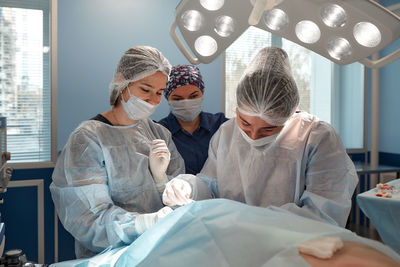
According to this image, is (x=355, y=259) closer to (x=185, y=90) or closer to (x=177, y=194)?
(x=177, y=194)

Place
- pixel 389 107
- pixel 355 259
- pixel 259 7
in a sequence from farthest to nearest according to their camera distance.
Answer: pixel 389 107
pixel 259 7
pixel 355 259

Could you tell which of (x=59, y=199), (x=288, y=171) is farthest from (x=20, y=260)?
(x=288, y=171)

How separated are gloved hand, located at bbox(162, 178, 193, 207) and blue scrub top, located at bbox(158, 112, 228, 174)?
1.91 ft

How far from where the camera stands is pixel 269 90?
1284mm

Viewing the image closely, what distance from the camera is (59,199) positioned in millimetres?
1467

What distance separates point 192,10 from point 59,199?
96 cm

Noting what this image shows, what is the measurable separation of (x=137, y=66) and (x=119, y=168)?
456mm

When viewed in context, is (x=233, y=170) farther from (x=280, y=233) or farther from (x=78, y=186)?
(x=280, y=233)

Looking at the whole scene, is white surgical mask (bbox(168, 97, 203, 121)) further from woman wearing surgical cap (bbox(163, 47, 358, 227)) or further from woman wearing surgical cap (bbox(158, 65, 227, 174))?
woman wearing surgical cap (bbox(163, 47, 358, 227))

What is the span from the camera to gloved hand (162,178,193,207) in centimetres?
139

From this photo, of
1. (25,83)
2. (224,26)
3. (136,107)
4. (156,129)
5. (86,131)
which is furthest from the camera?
(25,83)

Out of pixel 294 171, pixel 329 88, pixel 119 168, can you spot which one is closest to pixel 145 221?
pixel 119 168

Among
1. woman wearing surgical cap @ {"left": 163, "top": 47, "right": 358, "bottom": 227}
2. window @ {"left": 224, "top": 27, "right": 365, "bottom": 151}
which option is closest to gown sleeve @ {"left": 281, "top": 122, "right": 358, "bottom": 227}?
woman wearing surgical cap @ {"left": 163, "top": 47, "right": 358, "bottom": 227}

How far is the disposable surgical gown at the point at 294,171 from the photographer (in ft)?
4.26
